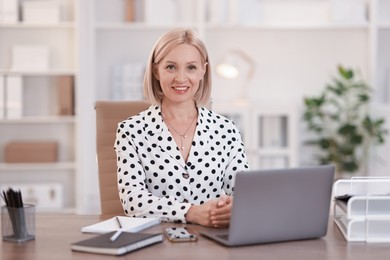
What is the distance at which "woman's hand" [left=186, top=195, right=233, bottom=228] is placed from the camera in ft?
6.60

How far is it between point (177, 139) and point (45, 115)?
120 inches

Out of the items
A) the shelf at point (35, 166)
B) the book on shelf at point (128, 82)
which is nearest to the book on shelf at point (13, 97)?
the shelf at point (35, 166)

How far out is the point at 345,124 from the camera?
16.4 ft

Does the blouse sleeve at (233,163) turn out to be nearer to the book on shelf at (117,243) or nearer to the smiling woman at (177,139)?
the smiling woman at (177,139)

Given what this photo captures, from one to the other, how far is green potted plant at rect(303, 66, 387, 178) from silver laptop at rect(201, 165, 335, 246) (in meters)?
3.11

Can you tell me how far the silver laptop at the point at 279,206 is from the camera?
181 cm

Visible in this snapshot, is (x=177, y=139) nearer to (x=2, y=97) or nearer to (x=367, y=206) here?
(x=367, y=206)

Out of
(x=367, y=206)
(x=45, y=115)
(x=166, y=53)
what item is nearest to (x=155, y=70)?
(x=166, y=53)

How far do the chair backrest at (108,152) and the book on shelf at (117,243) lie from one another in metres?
0.76

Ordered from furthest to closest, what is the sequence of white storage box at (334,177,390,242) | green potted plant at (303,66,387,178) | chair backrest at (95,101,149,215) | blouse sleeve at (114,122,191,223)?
green potted plant at (303,66,387,178)
chair backrest at (95,101,149,215)
blouse sleeve at (114,122,191,223)
white storage box at (334,177,390,242)

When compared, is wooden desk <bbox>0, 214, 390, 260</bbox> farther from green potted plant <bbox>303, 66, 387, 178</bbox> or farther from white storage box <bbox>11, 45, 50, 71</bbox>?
white storage box <bbox>11, 45, 50, 71</bbox>

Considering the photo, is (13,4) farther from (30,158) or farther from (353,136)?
(353,136)

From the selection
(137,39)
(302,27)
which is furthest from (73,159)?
(302,27)

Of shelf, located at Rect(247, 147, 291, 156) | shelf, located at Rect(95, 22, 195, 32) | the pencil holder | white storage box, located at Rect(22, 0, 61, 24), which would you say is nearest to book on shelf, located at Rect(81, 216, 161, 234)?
the pencil holder
